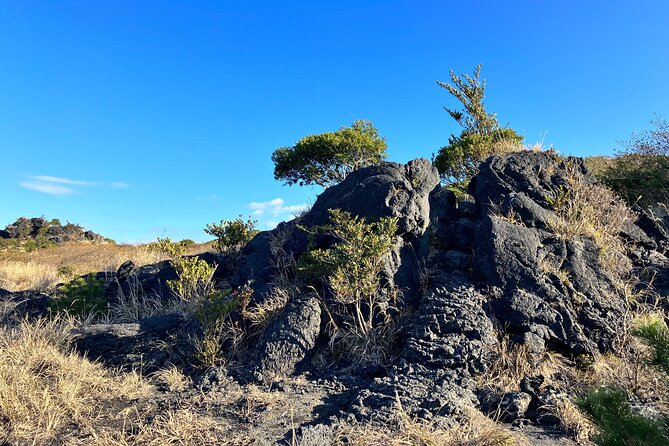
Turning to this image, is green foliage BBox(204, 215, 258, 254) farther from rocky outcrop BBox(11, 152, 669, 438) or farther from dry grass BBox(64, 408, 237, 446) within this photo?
dry grass BBox(64, 408, 237, 446)

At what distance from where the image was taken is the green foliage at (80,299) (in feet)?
25.8

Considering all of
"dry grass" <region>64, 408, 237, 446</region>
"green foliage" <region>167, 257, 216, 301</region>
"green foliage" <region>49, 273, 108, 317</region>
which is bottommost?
"dry grass" <region>64, 408, 237, 446</region>

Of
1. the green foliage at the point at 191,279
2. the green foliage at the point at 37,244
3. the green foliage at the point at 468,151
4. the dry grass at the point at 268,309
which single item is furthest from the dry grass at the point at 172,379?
the green foliage at the point at 37,244

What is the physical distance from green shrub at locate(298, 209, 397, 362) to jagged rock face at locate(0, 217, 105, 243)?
27.9m

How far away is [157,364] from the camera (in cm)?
588

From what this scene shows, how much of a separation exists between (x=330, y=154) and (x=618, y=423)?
13753 millimetres

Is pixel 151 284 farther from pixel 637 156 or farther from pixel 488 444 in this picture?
pixel 637 156

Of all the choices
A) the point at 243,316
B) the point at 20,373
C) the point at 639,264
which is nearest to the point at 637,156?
the point at 639,264

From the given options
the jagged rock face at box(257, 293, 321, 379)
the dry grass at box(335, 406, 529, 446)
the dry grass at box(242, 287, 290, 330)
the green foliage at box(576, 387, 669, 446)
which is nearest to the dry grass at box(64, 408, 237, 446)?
the dry grass at box(335, 406, 529, 446)

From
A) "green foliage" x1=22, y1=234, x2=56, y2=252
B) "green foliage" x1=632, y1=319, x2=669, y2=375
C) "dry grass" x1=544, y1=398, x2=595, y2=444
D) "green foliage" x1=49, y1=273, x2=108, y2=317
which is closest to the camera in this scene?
"green foliage" x1=632, y1=319, x2=669, y2=375

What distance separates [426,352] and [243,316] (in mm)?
2480

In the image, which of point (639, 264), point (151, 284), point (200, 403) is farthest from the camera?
point (151, 284)

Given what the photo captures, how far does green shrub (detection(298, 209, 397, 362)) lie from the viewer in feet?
18.9

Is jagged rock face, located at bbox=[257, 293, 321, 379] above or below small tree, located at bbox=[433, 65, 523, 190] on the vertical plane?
below
